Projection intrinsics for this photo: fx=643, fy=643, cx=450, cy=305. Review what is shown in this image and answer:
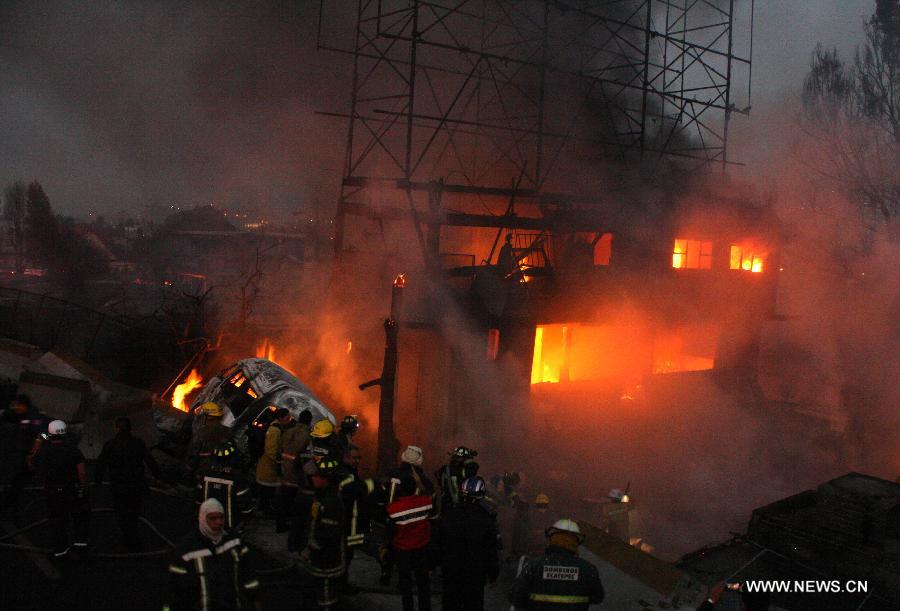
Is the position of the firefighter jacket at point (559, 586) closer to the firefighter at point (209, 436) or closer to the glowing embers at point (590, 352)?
the firefighter at point (209, 436)

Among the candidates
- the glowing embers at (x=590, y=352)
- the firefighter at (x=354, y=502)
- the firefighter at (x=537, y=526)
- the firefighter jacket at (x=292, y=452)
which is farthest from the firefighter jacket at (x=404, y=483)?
the glowing embers at (x=590, y=352)

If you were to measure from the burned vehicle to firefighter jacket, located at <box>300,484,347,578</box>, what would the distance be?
4465mm

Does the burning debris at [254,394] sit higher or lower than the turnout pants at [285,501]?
higher

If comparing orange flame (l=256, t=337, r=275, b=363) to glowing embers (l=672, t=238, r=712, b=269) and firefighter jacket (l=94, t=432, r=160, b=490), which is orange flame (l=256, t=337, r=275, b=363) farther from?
glowing embers (l=672, t=238, r=712, b=269)

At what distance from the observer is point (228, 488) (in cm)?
509

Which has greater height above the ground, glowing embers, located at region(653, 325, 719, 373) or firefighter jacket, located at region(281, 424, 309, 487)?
glowing embers, located at region(653, 325, 719, 373)

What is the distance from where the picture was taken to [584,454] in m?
14.9

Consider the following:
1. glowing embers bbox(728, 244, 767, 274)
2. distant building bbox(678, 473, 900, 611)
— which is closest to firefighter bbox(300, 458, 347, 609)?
distant building bbox(678, 473, 900, 611)

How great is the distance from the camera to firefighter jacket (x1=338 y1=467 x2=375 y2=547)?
4789mm

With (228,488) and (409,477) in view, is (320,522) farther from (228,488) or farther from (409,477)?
(228,488)

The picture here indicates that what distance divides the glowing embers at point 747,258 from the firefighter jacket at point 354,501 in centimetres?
1667

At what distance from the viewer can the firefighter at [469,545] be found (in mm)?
4301

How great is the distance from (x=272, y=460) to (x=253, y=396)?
3595mm

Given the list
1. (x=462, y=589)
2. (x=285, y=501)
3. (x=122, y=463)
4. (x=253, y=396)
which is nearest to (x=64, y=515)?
(x=122, y=463)
